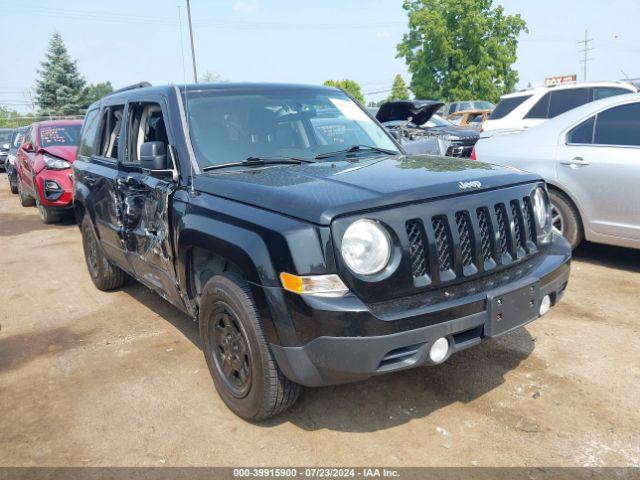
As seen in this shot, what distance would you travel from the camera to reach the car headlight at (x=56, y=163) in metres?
9.22

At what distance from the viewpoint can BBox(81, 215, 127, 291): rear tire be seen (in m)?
5.19

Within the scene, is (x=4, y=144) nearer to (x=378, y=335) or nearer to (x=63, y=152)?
(x=63, y=152)

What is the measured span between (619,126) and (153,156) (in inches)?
165

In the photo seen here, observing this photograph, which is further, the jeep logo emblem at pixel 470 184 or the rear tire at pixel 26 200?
the rear tire at pixel 26 200

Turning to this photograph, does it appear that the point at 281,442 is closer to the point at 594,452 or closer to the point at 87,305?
the point at 594,452

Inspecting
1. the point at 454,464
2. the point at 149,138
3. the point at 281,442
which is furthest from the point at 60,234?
the point at 454,464

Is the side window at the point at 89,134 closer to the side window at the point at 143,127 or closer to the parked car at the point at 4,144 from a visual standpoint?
the side window at the point at 143,127

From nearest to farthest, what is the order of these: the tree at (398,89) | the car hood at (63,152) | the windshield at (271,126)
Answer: the windshield at (271,126), the car hood at (63,152), the tree at (398,89)

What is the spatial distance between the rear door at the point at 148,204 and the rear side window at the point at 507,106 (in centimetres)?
733

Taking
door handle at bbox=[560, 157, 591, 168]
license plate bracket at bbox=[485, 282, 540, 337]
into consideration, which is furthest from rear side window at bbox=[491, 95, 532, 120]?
license plate bracket at bbox=[485, 282, 540, 337]

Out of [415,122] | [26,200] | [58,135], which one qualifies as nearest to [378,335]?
[415,122]

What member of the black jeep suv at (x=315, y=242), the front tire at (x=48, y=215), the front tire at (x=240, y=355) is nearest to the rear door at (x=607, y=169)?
the black jeep suv at (x=315, y=242)

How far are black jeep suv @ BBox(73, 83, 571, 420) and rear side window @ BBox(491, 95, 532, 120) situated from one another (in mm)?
6509

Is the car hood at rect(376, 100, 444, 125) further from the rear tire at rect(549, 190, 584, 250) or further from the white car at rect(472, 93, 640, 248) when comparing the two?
the rear tire at rect(549, 190, 584, 250)
